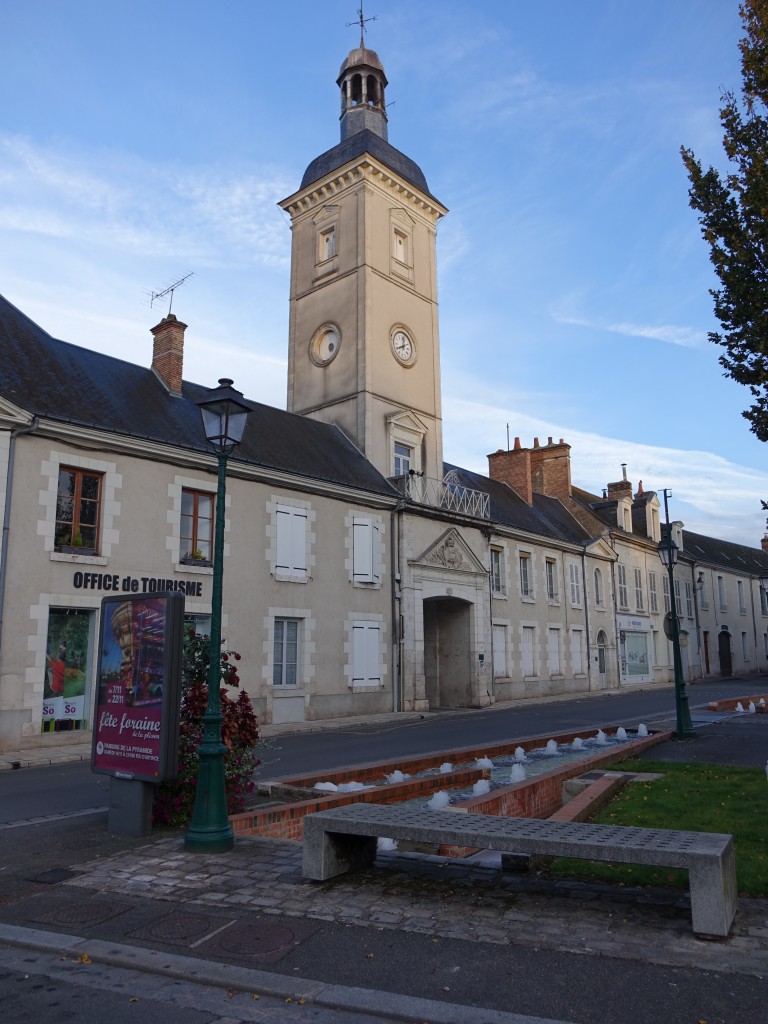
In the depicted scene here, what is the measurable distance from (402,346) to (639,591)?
17.9 metres

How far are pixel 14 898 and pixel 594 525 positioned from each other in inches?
1224

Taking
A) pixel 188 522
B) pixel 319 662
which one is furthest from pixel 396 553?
pixel 188 522

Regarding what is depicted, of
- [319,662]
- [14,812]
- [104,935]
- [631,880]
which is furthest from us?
[319,662]

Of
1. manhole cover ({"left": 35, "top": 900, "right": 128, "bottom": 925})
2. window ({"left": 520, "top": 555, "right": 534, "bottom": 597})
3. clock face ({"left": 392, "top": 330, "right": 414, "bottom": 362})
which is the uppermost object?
clock face ({"left": 392, "top": 330, "right": 414, "bottom": 362})

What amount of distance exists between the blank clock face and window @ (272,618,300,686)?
390 inches

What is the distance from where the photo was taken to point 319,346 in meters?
25.5

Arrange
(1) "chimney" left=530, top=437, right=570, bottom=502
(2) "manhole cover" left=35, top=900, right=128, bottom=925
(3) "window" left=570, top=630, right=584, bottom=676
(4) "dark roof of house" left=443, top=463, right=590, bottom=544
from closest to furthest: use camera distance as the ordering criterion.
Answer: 1. (2) "manhole cover" left=35, top=900, right=128, bottom=925
2. (4) "dark roof of house" left=443, top=463, right=590, bottom=544
3. (3) "window" left=570, top=630, right=584, bottom=676
4. (1) "chimney" left=530, top=437, right=570, bottom=502

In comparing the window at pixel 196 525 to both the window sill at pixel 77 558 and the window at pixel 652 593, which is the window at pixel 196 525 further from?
the window at pixel 652 593

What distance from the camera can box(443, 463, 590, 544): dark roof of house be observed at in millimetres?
28250

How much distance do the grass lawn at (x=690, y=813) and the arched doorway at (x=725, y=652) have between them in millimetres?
36685

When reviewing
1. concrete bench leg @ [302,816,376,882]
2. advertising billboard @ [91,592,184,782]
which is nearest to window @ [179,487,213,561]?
advertising billboard @ [91,592,184,782]

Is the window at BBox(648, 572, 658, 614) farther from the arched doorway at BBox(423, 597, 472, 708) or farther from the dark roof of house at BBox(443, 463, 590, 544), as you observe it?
the arched doorway at BBox(423, 597, 472, 708)

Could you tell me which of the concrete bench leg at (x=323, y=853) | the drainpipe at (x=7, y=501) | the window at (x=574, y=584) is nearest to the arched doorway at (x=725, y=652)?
the window at (x=574, y=584)

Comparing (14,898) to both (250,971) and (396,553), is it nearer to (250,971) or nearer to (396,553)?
(250,971)
